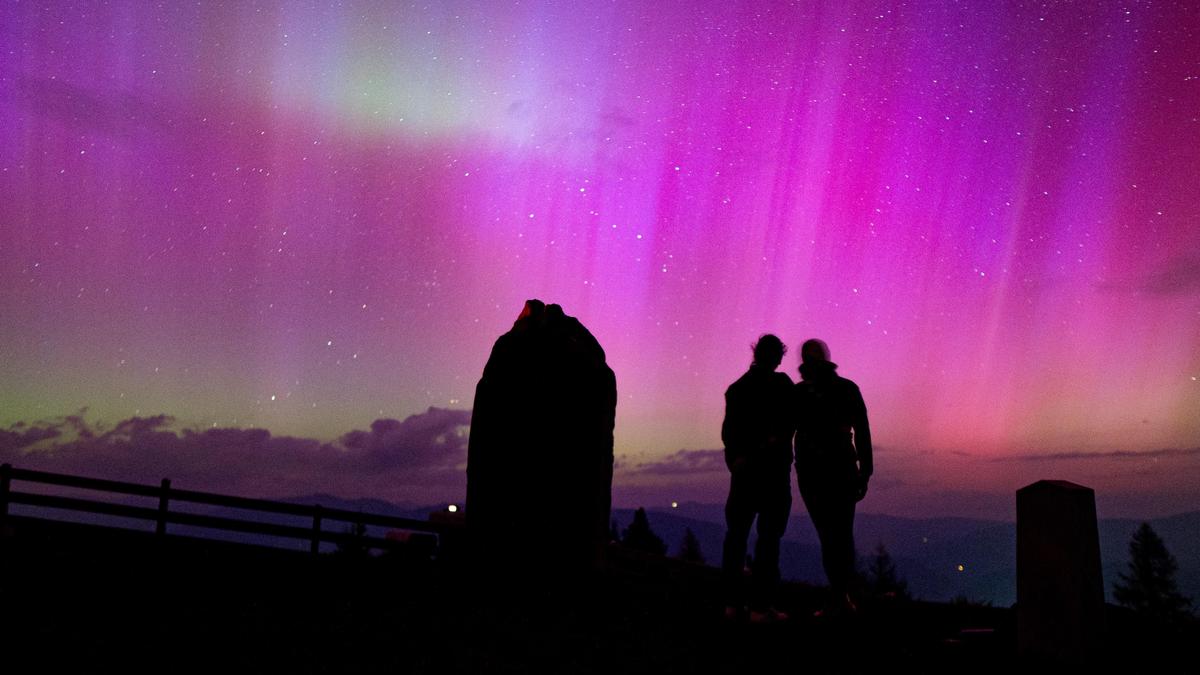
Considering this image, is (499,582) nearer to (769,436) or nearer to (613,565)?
(769,436)

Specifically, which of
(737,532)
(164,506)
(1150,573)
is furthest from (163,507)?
(1150,573)

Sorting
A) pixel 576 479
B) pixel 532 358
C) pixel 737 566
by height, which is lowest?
pixel 737 566

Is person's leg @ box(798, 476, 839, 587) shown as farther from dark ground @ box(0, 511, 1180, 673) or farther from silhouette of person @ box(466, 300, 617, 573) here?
silhouette of person @ box(466, 300, 617, 573)

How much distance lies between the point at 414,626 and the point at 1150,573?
69.9 metres

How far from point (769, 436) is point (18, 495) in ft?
34.3

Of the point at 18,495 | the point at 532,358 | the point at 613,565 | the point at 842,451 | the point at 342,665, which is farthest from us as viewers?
the point at 613,565

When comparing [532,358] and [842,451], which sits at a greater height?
[532,358]

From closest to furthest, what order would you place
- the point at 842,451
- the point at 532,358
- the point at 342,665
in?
the point at 342,665, the point at 842,451, the point at 532,358

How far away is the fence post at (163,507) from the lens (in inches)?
470

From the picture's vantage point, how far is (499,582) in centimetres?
870

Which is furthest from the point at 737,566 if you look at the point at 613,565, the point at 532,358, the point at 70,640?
the point at 613,565

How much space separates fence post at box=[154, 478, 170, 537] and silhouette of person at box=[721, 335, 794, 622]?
8.44m

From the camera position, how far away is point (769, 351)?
734cm

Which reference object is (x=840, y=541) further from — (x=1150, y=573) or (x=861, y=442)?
(x=1150, y=573)
